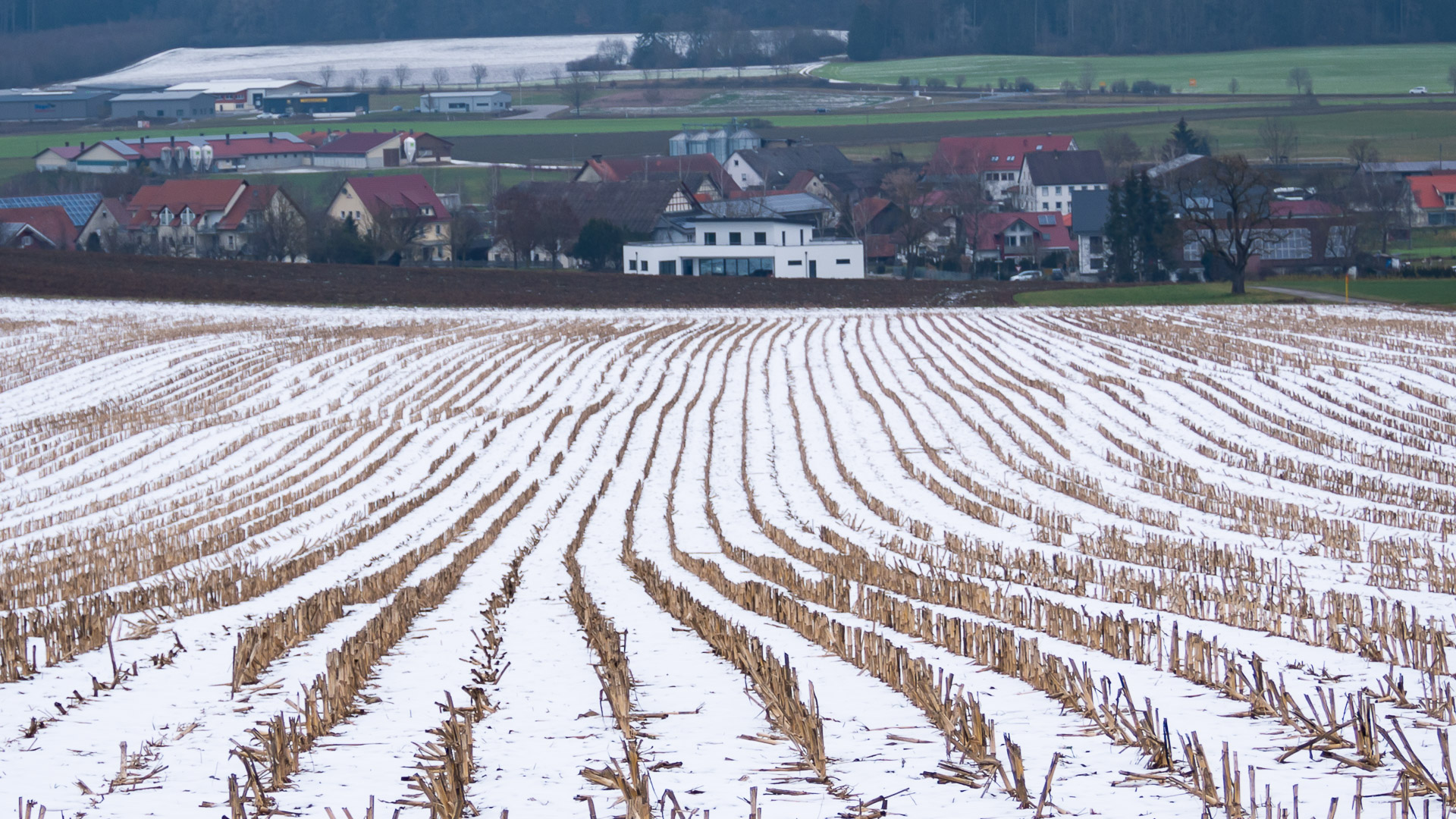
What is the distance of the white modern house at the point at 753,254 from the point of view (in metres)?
69.4

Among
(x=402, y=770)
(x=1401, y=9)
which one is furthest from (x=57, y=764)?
(x=1401, y=9)

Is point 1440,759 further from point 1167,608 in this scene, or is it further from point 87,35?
point 87,35

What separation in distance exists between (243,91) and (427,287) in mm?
118940

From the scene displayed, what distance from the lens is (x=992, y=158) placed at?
10281cm

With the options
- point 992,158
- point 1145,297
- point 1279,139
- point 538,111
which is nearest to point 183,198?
point 992,158

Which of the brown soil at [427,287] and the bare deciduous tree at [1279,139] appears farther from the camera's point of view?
the bare deciduous tree at [1279,139]

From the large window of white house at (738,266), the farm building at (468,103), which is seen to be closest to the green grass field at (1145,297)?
the large window of white house at (738,266)

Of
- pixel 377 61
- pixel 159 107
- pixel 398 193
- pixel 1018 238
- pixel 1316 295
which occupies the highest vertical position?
pixel 377 61

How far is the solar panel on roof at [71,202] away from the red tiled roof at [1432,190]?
77.0m

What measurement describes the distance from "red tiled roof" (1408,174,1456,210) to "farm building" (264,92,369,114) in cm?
10850

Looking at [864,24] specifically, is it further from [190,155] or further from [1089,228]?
[1089,228]

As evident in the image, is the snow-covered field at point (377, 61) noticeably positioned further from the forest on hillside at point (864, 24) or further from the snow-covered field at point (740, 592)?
the snow-covered field at point (740, 592)

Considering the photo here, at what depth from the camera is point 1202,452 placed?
52.0ft

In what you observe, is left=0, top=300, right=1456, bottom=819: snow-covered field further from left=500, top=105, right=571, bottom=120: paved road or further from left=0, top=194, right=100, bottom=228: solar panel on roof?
left=500, top=105, right=571, bottom=120: paved road
